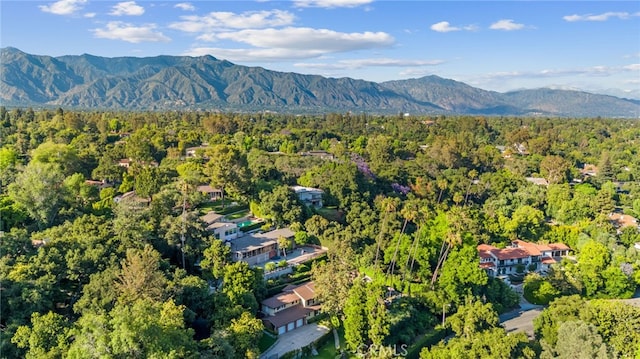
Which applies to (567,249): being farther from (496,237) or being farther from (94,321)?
(94,321)

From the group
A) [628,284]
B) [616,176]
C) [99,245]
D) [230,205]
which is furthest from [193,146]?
[616,176]

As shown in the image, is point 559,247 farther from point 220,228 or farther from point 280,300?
point 220,228

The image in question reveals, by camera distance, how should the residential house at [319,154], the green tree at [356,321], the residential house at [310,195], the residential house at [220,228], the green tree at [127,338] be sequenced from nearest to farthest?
the green tree at [127,338] < the green tree at [356,321] < the residential house at [220,228] < the residential house at [310,195] < the residential house at [319,154]

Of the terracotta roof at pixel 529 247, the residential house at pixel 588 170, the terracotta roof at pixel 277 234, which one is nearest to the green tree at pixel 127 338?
the terracotta roof at pixel 277 234

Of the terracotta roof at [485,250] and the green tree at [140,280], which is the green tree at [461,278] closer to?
the terracotta roof at [485,250]

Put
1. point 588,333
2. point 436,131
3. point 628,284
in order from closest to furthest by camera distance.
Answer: point 588,333 < point 628,284 < point 436,131

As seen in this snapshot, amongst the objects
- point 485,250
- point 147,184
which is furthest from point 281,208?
point 485,250
